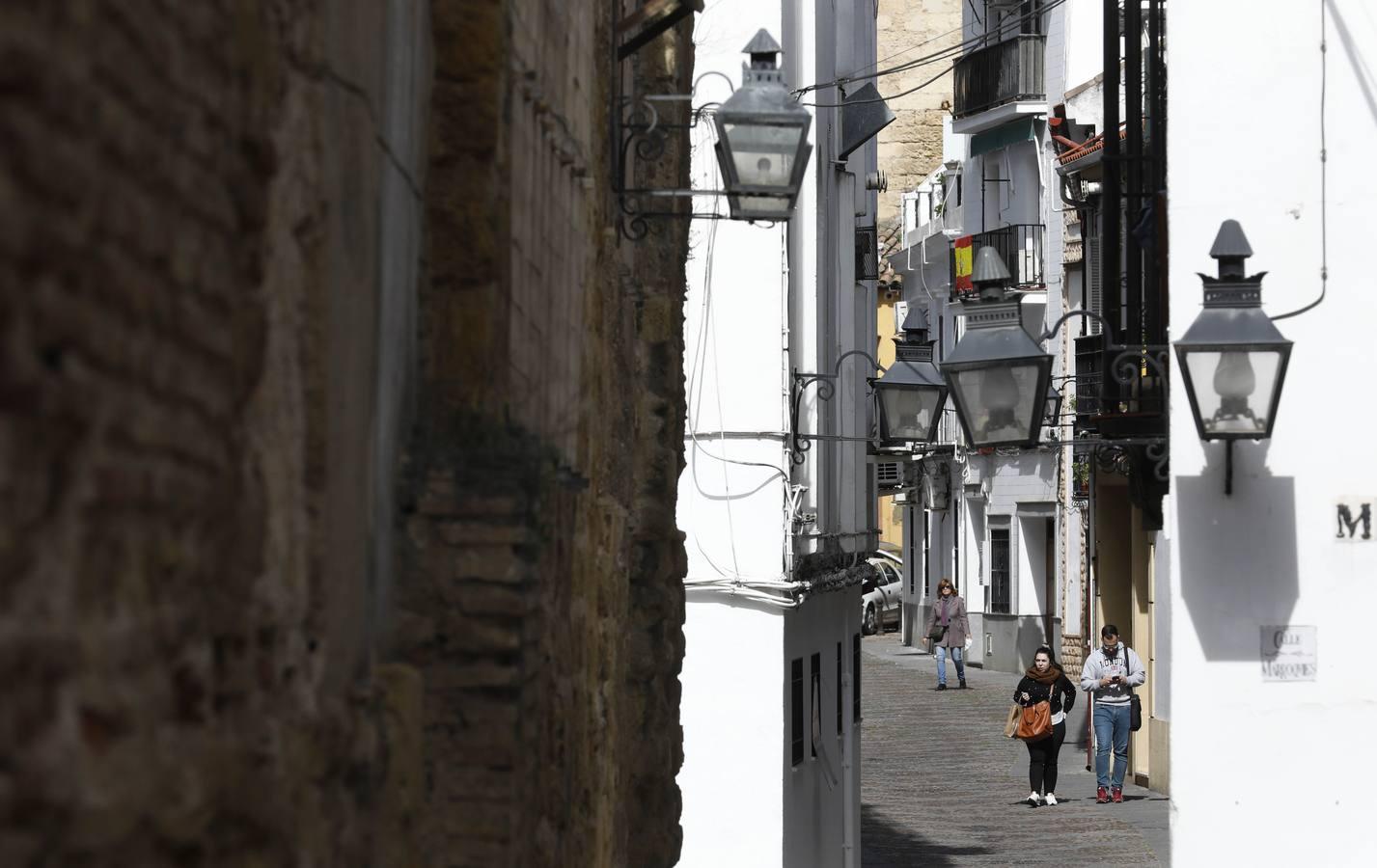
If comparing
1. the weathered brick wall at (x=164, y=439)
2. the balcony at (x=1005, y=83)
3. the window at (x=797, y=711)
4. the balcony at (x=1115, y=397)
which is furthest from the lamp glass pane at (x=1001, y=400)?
the balcony at (x=1005, y=83)

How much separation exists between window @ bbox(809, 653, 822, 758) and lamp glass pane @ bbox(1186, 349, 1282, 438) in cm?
927

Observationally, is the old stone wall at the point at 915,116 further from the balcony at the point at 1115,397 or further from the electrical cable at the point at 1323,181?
the electrical cable at the point at 1323,181

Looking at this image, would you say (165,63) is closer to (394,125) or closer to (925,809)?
(394,125)

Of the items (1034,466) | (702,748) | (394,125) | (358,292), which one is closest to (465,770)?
(358,292)

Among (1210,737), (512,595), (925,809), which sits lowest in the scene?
(925,809)

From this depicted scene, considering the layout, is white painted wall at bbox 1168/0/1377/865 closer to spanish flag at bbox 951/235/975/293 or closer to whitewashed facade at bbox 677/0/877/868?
whitewashed facade at bbox 677/0/877/868

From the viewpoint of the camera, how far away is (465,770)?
4.77 m

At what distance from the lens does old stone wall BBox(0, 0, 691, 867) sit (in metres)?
2.12

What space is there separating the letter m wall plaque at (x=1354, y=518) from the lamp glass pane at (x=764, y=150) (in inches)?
115

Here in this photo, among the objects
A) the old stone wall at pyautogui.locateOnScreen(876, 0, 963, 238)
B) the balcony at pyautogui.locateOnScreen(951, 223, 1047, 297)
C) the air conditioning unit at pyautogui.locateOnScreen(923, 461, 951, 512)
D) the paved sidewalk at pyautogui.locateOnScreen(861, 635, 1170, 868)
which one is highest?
the old stone wall at pyautogui.locateOnScreen(876, 0, 963, 238)

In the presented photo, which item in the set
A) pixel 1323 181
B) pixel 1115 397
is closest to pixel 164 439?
pixel 1323 181

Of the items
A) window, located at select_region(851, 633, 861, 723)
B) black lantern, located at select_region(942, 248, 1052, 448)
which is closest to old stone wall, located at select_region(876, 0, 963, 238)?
window, located at select_region(851, 633, 861, 723)

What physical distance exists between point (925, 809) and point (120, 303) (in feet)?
63.1

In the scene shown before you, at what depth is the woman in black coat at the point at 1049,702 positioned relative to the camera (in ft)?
62.1
